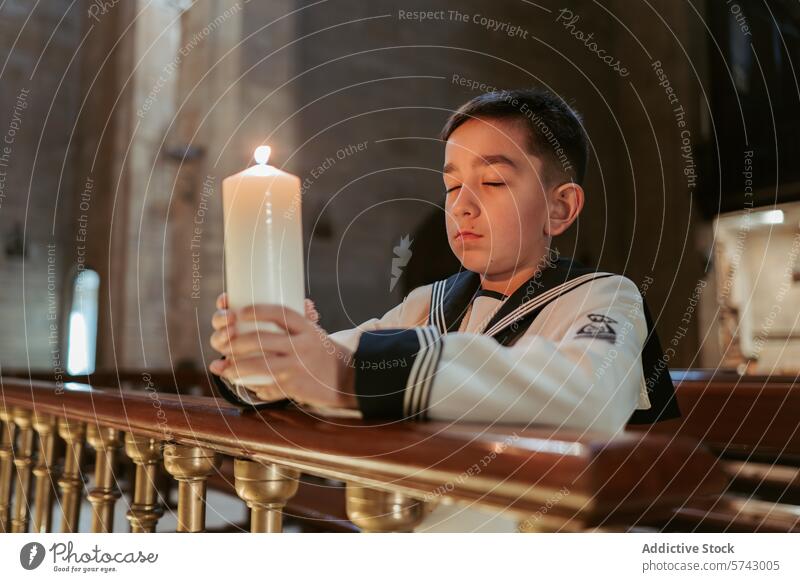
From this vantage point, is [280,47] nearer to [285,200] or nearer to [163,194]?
[163,194]

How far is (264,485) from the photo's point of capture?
49cm

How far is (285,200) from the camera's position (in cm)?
37

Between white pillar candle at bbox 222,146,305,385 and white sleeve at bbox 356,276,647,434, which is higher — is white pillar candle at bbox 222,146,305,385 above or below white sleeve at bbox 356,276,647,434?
above

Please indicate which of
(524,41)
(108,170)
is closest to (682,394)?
(524,41)

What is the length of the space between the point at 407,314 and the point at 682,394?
0.35 m

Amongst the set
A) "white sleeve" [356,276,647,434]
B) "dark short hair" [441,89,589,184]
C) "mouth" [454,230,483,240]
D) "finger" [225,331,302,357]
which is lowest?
"white sleeve" [356,276,647,434]

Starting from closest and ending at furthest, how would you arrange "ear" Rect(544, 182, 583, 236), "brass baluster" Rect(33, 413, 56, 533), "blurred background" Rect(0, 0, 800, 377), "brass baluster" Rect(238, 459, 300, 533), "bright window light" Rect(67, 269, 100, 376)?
1. "brass baluster" Rect(238, 459, 300, 533)
2. "ear" Rect(544, 182, 583, 236)
3. "brass baluster" Rect(33, 413, 56, 533)
4. "blurred background" Rect(0, 0, 800, 377)
5. "bright window light" Rect(67, 269, 100, 376)

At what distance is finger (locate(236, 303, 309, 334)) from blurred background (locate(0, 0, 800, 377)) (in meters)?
0.33

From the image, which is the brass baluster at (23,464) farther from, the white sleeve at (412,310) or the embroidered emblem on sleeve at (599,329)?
the embroidered emblem on sleeve at (599,329)

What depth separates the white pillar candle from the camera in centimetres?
37

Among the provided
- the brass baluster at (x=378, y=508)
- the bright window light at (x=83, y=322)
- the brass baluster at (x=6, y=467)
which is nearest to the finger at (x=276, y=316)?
the brass baluster at (x=378, y=508)

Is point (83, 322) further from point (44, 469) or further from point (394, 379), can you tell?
point (394, 379)

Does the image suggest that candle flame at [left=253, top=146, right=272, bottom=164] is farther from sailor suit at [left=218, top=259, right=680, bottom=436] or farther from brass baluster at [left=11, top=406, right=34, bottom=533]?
brass baluster at [left=11, top=406, right=34, bottom=533]

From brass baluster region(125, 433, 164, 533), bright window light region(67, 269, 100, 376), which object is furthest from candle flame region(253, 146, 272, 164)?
bright window light region(67, 269, 100, 376)
